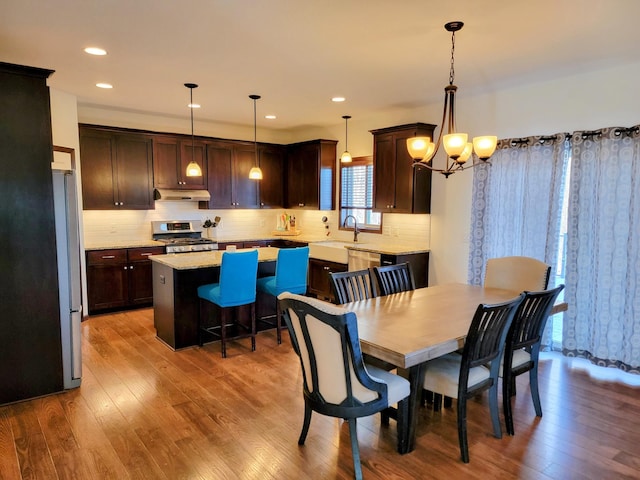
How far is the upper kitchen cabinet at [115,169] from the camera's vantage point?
18.0 ft

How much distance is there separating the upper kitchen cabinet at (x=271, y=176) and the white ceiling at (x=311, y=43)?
7.59 ft

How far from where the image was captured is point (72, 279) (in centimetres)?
332

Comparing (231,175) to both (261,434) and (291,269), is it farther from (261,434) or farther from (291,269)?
(261,434)

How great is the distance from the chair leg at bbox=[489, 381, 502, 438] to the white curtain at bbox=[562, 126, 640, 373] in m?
1.92

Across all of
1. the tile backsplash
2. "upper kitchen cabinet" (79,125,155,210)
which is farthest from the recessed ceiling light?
the tile backsplash

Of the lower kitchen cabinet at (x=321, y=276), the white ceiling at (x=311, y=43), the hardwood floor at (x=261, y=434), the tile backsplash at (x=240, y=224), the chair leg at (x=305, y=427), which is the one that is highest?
the white ceiling at (x=311, y=43)

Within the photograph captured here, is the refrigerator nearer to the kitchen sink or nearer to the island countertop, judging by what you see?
the island countertop

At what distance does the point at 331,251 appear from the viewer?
19.9ft

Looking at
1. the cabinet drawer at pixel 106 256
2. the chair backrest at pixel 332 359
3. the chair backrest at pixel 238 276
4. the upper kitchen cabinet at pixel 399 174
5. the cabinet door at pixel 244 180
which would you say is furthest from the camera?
the cabinet door at pixel 244 180

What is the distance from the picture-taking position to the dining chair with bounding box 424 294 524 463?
7.68ft

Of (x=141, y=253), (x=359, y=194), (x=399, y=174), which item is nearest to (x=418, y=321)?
(x=399, y=174)

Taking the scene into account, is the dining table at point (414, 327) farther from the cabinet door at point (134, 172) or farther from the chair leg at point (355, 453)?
the cabinet door at point (134, 172)

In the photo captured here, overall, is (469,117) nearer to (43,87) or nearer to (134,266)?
(43,87)

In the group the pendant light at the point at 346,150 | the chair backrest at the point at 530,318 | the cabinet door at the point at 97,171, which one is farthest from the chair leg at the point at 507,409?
the cabinet door at the point at 97,171
